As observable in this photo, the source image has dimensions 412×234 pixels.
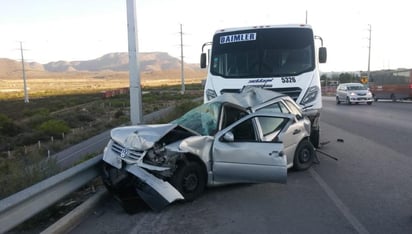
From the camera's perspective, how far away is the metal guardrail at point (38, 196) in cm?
442

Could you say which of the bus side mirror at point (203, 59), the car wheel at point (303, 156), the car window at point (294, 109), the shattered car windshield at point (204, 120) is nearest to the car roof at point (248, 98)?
the shattered car windshield at point (204, 120)

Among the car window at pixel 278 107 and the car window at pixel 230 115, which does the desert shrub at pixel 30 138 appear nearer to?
the car window at pixel 278 107

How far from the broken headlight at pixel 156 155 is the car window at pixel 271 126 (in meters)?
2.12

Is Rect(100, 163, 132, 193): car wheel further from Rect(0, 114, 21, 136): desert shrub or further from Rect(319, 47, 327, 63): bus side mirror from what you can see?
Rect(0, 114, 21, 136): desert shrub

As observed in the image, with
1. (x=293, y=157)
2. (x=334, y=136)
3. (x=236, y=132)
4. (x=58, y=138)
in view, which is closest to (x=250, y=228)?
(x=236, y=132)

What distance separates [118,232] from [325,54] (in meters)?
8.37

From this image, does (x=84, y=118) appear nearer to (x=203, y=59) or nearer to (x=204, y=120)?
(x=203, y=59)

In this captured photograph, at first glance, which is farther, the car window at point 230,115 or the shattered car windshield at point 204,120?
the car window at point 230,115

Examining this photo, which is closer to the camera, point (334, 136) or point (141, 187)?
point (141, 187)

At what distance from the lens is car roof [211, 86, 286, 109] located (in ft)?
27.1

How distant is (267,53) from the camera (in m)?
11.3

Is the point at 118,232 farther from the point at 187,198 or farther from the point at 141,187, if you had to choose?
the point at 187,198

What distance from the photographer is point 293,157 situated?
877 centimetres

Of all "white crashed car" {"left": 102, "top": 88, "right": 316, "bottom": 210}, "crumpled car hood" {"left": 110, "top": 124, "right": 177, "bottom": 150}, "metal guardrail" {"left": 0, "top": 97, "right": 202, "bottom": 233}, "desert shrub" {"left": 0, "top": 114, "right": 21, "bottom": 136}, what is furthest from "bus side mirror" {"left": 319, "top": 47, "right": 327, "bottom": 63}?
"desert shrub" {"left": 0, "top": 114, "right": 21, "bottom": 136}
